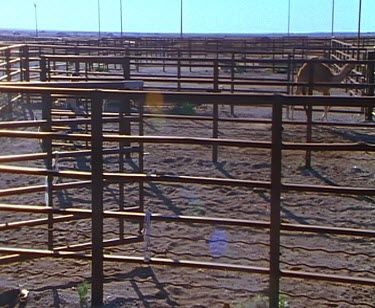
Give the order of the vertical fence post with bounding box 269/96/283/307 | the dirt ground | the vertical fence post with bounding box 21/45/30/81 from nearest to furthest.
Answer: the vertical fence post with bounding box 269/96/283/307 → the dirt ground → the vertical fence post with bounding box 21/45/30/81

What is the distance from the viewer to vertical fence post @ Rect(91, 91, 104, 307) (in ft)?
15.8

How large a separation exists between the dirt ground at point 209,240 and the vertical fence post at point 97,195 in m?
0.12

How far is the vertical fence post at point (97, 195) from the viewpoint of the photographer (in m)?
4.82

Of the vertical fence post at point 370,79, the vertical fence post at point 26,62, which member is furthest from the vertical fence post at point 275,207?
the vertical fence post at point 26,62

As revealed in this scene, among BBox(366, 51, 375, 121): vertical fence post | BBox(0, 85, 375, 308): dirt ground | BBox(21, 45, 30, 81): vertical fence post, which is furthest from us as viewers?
BBox(21, 45, 30, 81): vertical fence post

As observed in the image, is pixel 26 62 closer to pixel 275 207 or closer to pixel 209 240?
pixel 209 240

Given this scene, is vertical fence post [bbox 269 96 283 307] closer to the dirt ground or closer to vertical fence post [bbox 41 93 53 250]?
the dirt ground

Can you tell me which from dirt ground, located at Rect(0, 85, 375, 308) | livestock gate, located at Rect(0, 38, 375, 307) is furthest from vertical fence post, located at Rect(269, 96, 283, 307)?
dirt ground, located at Rect(0, 85, 375, 308)

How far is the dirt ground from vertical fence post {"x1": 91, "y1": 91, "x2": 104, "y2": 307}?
0.12 m

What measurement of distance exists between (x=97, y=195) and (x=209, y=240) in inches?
80.1

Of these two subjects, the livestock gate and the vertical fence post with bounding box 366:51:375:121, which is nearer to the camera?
the livestock gate

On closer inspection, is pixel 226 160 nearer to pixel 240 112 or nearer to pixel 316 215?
pixel 316 215

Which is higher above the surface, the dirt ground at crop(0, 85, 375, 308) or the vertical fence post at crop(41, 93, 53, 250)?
the vertical fence post at crop(41, 93, 53, 250)

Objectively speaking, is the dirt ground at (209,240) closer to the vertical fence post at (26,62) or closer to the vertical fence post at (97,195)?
the vertical fence post at (97,195)
